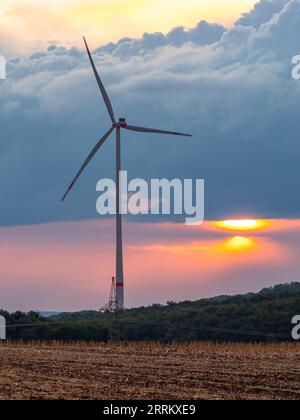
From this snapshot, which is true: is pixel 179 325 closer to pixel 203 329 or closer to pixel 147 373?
pixel 203 329

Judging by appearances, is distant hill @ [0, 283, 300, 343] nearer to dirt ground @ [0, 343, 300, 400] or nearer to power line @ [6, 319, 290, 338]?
power line @ [6, 319, 290, 338]

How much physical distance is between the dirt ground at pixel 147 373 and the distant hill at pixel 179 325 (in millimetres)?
36229

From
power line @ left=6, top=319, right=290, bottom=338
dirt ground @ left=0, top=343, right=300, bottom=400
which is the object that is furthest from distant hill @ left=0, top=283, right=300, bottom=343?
dirt ground @ left=0, top=343, right=300, bottom=400

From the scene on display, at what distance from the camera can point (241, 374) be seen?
37062 millimetres

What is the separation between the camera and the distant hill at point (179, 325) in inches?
3388

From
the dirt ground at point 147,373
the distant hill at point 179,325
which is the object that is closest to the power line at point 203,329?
the distant hill at point 179,325

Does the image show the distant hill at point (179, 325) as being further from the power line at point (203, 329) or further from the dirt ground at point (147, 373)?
the dirt ground at point (147, 373)

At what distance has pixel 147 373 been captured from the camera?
1442 inches

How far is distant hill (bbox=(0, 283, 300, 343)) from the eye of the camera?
86062 millimetres

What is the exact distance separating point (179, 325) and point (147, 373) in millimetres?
62686

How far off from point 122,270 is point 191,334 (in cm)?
809

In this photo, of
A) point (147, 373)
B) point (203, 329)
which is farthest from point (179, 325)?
point (147, 373)
